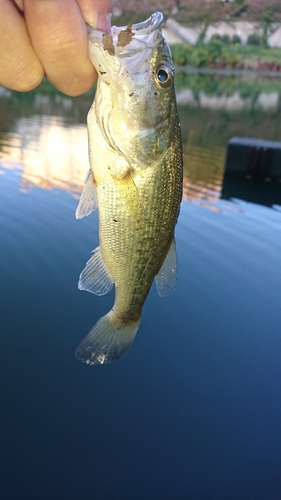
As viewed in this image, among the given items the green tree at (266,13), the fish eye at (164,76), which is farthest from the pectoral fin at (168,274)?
the green tree at (266,13)

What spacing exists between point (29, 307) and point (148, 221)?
3.51 metres

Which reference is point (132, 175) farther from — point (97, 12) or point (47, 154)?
point (47, 154)

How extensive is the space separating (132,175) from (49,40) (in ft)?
2.12

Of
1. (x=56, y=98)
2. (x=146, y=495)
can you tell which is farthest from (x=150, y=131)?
(x=56, y=98)

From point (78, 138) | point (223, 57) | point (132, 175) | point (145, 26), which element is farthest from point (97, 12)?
point (223, 57)

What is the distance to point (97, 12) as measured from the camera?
1245 millimetres

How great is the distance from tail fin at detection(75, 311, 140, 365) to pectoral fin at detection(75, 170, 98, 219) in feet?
1.71

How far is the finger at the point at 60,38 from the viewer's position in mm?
1108

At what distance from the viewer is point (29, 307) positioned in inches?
193

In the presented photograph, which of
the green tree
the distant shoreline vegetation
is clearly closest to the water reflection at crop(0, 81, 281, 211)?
the distant shoreline vegetation

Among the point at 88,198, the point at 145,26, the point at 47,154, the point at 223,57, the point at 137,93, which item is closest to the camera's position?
the point at 145,26

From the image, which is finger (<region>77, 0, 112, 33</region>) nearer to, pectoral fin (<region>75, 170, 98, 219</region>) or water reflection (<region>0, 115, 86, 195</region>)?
pectoral fin (<region>75, 170, 98, 219</region>)

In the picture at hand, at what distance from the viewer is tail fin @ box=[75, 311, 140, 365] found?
1867 millimetres

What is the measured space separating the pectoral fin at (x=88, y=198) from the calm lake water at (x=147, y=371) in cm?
243
